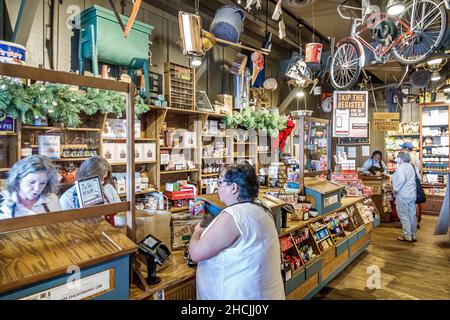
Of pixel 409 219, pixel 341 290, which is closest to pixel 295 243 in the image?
pixel 341 290

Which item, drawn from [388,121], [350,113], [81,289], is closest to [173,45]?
[350,113]

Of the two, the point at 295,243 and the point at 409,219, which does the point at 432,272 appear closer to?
the point at 409,219

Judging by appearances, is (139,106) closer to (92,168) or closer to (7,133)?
(7,133)

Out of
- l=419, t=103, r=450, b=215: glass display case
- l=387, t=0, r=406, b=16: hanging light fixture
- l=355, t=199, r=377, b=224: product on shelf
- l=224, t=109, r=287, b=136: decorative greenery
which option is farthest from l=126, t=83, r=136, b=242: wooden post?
l=419, t=103, r=450, b=215: glass display case

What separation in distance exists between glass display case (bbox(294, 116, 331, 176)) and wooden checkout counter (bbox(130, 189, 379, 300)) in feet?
1.92

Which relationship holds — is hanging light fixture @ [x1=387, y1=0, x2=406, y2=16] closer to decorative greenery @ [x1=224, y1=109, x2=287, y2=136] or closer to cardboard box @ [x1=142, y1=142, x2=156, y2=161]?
decorative greenery @ [x1=224, y1=109, x2=287, y2=136]

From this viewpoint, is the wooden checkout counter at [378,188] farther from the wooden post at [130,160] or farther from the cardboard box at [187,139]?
the wooden post at [130,160]

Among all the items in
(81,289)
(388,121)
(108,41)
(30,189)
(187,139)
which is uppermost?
(108,41)

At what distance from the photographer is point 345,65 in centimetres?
527

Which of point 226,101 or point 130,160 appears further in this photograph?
point 226,101

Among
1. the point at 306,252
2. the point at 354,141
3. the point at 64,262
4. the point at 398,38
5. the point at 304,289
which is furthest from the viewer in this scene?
the point at 354,141

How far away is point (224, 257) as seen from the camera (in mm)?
1621

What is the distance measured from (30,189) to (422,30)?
480 centimetres

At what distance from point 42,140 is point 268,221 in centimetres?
250
